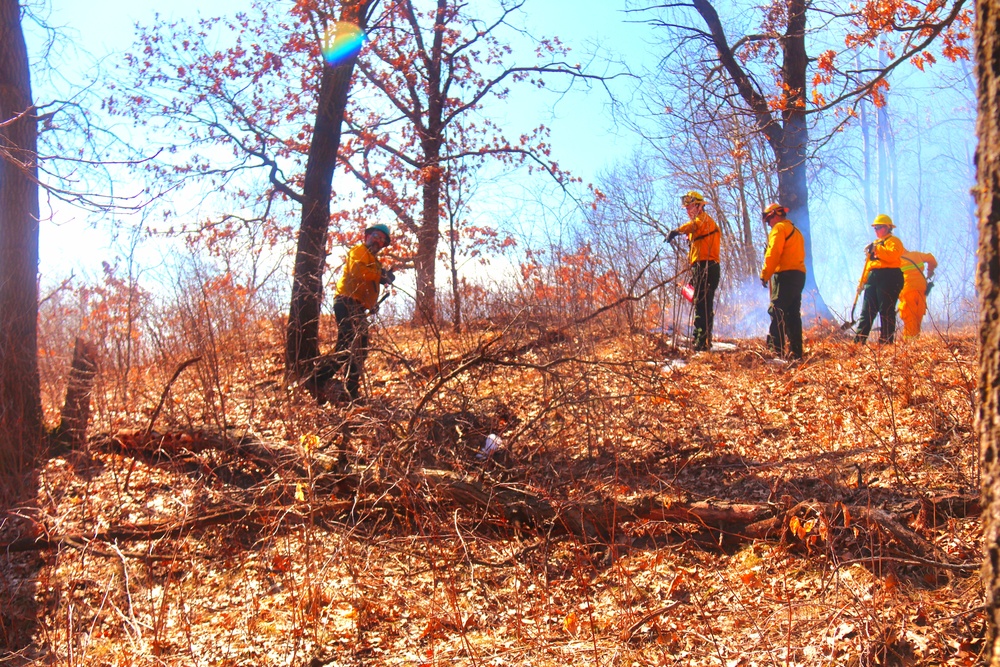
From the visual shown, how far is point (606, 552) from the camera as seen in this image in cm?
525

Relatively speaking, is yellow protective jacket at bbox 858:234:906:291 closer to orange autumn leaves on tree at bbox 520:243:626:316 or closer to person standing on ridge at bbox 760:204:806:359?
person standing on ridge at bbox 760:204:806:359

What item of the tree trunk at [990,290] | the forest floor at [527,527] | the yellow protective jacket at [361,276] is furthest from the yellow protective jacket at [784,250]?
the tree trunk at [990,290]

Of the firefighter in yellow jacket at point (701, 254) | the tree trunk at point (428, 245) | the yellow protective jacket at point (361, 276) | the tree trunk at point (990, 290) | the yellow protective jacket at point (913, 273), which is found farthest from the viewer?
the yellow protective jacket at point (913, 273)

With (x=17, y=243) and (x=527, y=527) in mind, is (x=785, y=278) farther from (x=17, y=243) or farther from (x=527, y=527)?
(x=17, y=243)

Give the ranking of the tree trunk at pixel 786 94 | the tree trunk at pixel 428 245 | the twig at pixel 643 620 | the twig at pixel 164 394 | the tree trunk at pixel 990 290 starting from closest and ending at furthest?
the tree trunk at pixel 990 290 → the twig at pixel 643 620 → the twig at pixel 164 394 → the tree trunk at pixel 428 245 → the tree trunk at pixel 786 94

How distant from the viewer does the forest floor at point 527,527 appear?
165 inches

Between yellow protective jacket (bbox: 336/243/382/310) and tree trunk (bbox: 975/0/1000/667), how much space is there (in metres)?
6.09

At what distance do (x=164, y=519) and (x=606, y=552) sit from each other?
3.55 metres

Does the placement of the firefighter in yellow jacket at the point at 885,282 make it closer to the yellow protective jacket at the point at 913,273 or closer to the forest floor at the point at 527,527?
the yellow protective jacket at the point at 913,273

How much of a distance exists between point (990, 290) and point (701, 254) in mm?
6906

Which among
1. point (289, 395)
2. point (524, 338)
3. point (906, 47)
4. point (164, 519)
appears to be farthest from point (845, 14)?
point (164, 519)

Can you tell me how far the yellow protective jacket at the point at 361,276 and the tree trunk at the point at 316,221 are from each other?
554 millimetres

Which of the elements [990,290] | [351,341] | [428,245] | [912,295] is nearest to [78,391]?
[351,341]

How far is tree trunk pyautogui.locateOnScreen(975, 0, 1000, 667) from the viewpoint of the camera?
1.64m
